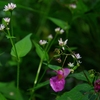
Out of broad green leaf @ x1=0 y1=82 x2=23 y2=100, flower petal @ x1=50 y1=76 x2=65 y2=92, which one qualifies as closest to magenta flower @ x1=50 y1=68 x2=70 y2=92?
flower petal @ x1=50 y1=76 x2=65 y2=92

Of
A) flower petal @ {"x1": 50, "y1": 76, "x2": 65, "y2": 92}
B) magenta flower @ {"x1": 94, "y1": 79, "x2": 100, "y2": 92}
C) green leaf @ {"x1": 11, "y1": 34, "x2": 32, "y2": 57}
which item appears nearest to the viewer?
magenta flower @ {"x1": 94, "y1": 79, "x2": 100, "y2": 92}

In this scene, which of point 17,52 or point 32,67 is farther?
point 32,67

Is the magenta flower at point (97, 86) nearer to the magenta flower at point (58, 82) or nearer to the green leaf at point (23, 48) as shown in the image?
the magenta flower at point (58, 82)

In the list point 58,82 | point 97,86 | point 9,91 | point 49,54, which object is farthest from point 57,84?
point 49,54

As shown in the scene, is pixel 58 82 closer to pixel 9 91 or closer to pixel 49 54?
pixel 9 91

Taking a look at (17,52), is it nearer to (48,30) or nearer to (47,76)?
(47,76)

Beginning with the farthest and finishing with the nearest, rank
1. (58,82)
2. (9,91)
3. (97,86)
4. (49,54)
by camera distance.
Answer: (49,54), (9,91), (58,82), (97,86)

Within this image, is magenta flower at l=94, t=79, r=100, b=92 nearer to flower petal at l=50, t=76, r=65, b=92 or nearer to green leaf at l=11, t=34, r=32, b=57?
flower petal at l=50, t=76, r=65, b=92

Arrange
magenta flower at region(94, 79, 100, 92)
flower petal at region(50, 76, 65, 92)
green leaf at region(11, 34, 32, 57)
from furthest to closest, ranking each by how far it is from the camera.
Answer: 1. green leaf at region(11, 34, 32, 57)
2. flower petal at region(50, 76, 65, 92)
3. magenta flower at region(94, 79, 100, 92)

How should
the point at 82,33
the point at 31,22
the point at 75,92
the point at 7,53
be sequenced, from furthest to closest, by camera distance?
the point at 31,22
the point at 82,33
the point at 7,53
the point at 75,92

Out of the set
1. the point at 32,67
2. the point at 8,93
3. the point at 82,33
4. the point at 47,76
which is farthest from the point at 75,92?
the point at 82,33

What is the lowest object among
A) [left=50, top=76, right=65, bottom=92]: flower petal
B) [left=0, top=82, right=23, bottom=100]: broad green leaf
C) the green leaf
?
[left=0, top=82, right=23, bottom=100]: broad green leaf
